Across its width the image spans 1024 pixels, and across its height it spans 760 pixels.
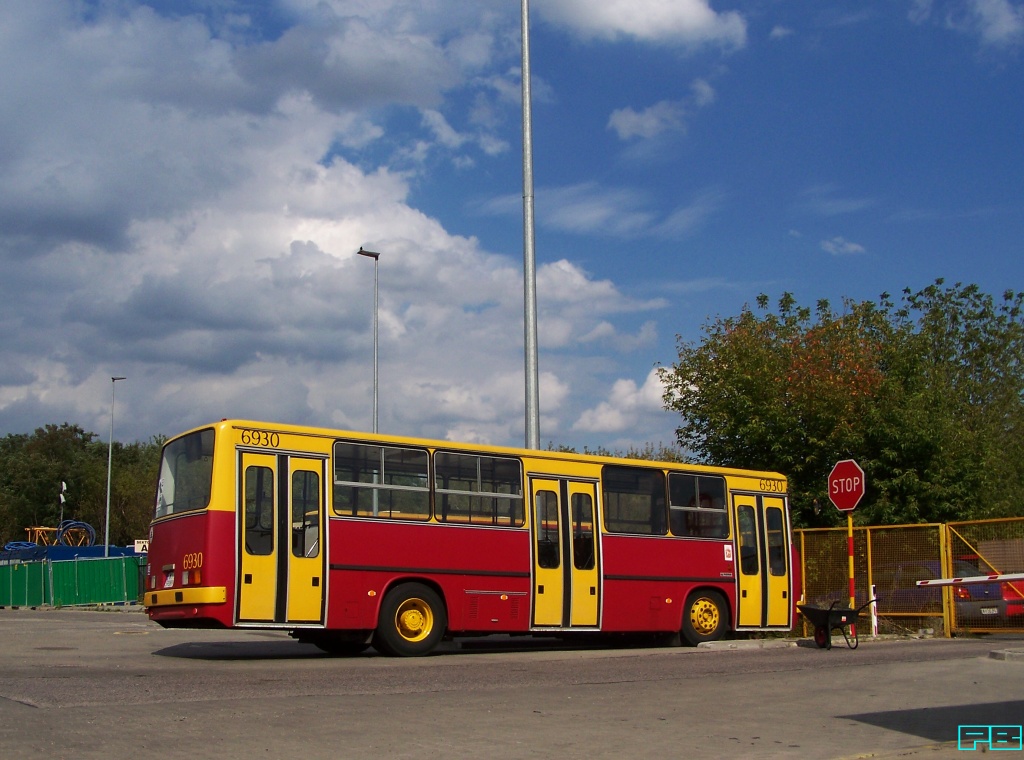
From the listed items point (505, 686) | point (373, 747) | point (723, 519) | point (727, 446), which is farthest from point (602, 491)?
point (727, 446)

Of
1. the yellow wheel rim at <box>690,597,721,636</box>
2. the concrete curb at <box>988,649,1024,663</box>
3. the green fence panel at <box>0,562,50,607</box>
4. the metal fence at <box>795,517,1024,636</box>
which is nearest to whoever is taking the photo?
the concrete curb at <box>988,649,1024,663</box>

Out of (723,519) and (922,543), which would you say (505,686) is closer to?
(723,519)

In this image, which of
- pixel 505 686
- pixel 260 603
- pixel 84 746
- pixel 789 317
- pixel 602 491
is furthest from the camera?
pixel 789 317

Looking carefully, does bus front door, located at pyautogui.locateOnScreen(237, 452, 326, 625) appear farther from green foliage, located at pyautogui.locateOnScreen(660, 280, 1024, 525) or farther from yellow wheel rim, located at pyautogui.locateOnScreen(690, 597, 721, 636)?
green foliage, located at pyautogui.locateOnScreen(660, 280, 1024, 525)

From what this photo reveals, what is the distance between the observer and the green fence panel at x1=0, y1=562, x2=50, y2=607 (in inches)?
1741

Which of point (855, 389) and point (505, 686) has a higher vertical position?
point (855, 389)

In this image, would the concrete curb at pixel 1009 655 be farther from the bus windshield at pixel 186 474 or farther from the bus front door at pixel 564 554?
the bus windshield at pixel 186 474

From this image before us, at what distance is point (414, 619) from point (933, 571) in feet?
35.3

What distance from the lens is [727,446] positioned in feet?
101

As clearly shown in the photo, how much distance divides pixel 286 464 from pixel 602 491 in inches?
209

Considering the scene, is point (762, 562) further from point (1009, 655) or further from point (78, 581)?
point (78, 581)

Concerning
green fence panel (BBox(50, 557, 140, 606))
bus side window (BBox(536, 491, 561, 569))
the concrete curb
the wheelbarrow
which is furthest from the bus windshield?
green fence panel (BBox(50, 557, 140, 606))

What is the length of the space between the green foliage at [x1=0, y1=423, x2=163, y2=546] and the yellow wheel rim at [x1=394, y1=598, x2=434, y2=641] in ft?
241

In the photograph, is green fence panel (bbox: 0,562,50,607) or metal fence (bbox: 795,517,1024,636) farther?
green fence panel (bbox: 0,562,50,607)
